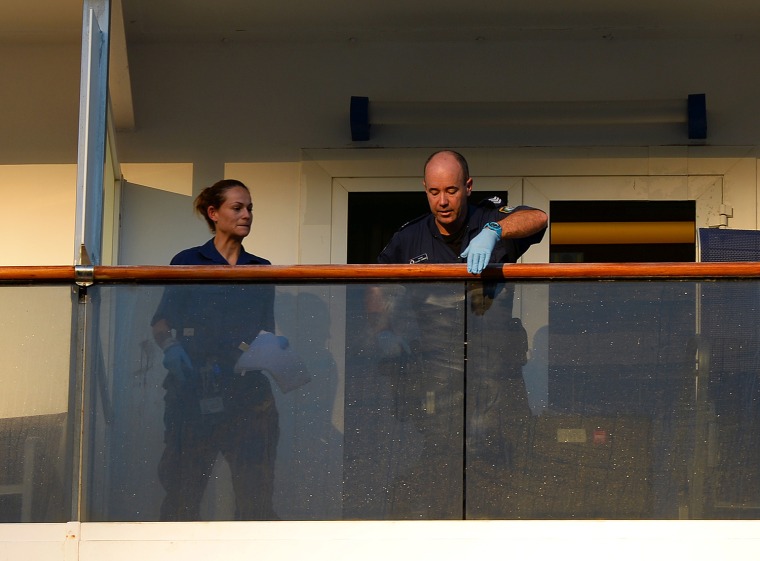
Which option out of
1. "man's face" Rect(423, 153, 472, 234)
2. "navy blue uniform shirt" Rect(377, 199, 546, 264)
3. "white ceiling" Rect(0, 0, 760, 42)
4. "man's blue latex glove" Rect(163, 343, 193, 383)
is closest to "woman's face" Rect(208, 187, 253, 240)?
"navy blue uniform shirt" Rect(377, 199, 546, 264)

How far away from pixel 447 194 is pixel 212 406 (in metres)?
1.09

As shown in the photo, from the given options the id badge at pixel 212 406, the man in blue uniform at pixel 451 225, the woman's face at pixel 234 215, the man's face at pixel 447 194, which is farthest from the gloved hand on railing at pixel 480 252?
the woman's face at pixel 234 215

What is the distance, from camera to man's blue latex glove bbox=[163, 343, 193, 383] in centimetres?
367

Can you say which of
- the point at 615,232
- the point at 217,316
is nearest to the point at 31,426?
the point at 217,316

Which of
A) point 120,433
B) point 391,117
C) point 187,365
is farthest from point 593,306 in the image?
point 391,117

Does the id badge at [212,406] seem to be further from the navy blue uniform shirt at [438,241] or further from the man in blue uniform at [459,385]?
the navy blue uniform shirt at [438,241]

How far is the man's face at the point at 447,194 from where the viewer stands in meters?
4.07

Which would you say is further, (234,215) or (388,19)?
(388,19)

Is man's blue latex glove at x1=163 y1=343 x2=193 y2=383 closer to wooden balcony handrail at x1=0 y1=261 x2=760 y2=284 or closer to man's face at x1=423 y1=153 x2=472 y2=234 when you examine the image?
wooden balcony handrail at x1=0 y1=261 x2=760 y2=284

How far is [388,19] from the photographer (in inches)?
230

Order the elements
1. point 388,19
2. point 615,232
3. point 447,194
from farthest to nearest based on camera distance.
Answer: point 615,232
point 388,19
point 447,194

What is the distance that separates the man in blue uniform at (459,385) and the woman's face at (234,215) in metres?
0.97

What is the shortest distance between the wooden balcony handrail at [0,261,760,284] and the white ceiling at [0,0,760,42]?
2259mm

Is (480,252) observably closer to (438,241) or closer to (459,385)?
(459,385)
